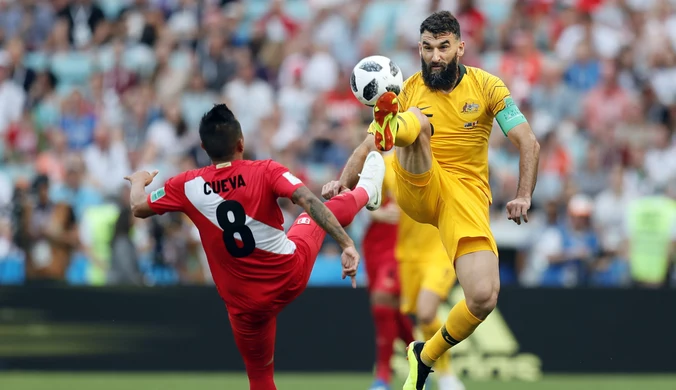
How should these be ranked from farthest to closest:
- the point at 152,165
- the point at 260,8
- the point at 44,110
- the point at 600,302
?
the point at 260,8
the point at 44,110
the point at 152,165
the point at 600,302

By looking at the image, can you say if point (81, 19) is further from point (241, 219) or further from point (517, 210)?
point (517, 210)

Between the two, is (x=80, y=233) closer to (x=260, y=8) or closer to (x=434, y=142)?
(x=260, y=8)

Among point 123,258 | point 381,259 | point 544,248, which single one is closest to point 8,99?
point 123,258

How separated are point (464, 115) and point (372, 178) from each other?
35.9 inches

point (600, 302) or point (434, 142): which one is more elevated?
point (434, 142)

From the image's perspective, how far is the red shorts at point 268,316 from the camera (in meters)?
9.35

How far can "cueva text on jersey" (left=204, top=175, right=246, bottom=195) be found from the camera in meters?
9.07

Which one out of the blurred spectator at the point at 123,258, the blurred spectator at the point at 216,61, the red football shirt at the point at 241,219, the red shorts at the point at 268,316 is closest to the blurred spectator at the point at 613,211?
the blurred spectator at the point at 216,61

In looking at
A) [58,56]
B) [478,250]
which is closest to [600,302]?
[478,250]

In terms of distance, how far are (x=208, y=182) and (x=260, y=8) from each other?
36.1 feet

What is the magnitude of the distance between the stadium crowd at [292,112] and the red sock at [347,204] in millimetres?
5708

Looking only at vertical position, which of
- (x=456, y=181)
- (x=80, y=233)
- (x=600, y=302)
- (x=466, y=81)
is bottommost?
(x=600, y=302)

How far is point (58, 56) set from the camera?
19016 mm

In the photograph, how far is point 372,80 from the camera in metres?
9.20
